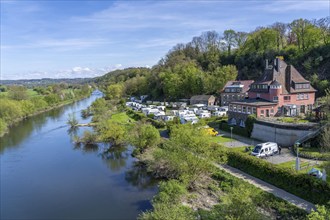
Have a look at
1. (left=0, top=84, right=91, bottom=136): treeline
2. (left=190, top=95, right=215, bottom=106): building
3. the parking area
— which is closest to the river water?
the parking area

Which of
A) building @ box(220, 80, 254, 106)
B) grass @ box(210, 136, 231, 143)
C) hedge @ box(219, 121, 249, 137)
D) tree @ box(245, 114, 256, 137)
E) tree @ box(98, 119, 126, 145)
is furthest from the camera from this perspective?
building @ box(220, 80, 254, 106)

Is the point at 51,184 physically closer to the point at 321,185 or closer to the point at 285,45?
the point at 321,185

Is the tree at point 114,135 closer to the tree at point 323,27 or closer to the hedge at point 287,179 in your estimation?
the hedge at point 287,179

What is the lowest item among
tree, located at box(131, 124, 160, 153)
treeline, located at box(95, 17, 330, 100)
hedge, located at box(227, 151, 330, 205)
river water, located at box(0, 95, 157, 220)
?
river water, located at box(0, 95, 157, 220)

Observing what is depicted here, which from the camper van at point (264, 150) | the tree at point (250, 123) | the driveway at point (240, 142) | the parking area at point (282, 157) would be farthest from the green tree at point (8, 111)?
the parking area at point (282, 157)

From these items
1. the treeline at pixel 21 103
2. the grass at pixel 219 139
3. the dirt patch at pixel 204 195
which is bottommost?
the dirt patch at pixel 204 195

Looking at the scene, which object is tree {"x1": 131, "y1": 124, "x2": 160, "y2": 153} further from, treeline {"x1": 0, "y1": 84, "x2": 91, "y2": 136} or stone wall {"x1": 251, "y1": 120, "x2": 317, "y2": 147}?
treeline {"x1": 0, "y1": 84, "x2": 91, "y2": 136}
